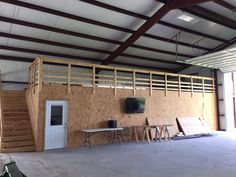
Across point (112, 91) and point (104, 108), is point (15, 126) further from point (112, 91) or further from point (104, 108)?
point (112, 91)

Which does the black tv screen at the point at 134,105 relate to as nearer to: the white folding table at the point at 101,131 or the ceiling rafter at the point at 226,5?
the white folding table at the point at 101,131

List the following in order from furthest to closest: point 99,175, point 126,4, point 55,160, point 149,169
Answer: point 126,4 → point 55,160 → point 149,169 → point 99,175

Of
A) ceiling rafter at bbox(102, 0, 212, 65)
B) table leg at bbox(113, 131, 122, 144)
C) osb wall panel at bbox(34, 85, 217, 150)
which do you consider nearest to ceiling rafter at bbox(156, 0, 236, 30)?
ceiling rafter at bbox(102, 0, 212, 65)

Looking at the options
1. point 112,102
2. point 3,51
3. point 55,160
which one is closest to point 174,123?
point 112,102

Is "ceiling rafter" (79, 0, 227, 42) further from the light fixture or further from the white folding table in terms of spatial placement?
the white folding table

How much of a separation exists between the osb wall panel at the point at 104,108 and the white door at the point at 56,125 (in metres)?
0.16

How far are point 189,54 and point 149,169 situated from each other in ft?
35.4

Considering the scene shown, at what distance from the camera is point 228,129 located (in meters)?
14.1

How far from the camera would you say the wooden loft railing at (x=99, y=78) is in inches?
347

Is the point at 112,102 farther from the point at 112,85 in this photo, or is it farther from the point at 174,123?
the point at 174,123

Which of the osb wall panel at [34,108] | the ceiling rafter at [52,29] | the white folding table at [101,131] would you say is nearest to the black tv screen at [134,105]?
the white folding table at [101,131]

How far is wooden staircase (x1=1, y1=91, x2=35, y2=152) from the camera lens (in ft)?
25.5

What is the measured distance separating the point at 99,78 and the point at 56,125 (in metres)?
5.63

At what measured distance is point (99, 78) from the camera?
1361cm
